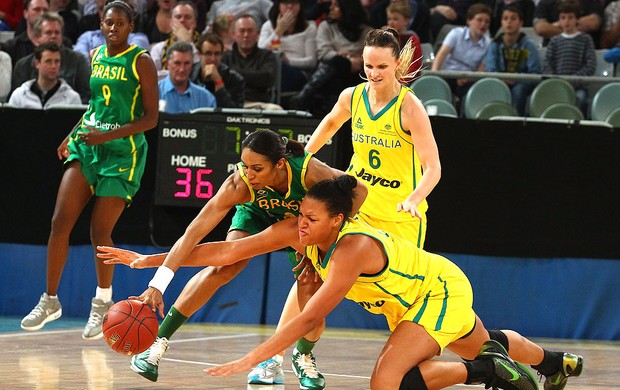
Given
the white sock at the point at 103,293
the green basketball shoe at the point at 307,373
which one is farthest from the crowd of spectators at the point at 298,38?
the green basketball shoe at the point at 307,373

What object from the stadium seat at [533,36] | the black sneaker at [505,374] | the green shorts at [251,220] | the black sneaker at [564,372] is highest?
the stadium seat at [533,36]

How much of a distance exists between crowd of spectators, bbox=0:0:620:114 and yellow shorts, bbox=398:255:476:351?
428cm

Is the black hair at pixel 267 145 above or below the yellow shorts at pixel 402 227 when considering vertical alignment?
above

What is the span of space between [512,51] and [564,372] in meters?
5.47

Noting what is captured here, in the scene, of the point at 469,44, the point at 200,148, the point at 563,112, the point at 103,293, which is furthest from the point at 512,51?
the point at 103,293

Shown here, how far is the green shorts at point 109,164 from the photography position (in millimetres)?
7145

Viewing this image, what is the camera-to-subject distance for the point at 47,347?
7000 mm

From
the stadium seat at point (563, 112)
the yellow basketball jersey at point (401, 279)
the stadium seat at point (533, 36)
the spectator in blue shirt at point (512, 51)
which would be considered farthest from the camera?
the stadium seat at point (533, 36)

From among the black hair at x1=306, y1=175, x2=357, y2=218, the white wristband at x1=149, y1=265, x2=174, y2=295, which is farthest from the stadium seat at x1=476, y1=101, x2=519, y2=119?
the white wristband at x1=149, y1=265, x2=174, y2=295

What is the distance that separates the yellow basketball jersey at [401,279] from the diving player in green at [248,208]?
41cm

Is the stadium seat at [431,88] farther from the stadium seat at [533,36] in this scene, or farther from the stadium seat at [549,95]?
the stadium seat at [533,36]

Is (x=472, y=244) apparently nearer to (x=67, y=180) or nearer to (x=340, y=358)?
(x=340, y=358)

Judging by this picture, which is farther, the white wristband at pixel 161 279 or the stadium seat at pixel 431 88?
the stadium seat at pixel 431 88

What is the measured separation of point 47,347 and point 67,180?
1070mm
